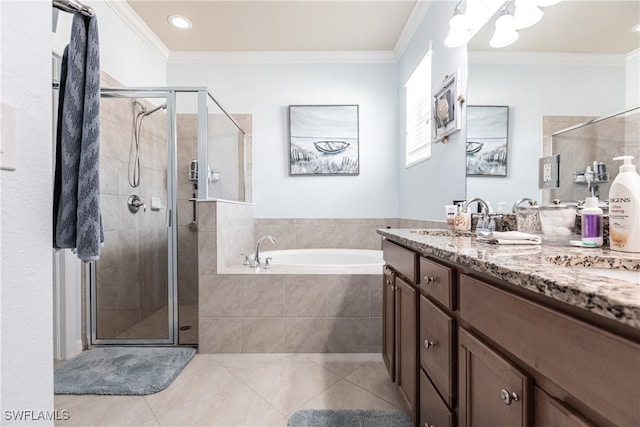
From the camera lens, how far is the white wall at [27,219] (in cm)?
57

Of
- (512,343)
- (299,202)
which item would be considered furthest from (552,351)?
(299,202)

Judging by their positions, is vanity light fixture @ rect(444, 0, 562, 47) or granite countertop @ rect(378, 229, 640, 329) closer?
granite countertop @ rect(378, 229, 640, 329)

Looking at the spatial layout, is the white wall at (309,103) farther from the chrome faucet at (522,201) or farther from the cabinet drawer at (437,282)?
the cabinet drawer at (437,282)

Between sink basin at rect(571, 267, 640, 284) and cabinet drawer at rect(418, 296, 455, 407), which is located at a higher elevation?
sink basin at rect(571, 267, 640, 284)

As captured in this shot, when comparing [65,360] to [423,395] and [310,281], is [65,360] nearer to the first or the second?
[310,281]

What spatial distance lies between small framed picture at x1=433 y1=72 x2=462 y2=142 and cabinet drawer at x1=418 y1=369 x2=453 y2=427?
143 cm

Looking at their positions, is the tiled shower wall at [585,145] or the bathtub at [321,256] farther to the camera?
the bathtub at [321,256]

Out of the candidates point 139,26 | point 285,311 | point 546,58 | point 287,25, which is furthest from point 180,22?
point 546,58

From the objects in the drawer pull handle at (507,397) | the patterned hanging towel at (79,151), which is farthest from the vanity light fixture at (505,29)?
the patterned hanging towel at (79,151)

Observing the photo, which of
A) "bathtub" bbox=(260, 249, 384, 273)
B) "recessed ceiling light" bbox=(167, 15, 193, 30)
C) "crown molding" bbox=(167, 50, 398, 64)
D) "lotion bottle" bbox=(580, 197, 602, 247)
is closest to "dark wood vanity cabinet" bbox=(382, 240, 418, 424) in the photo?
"lotion bottle" bbox=(580, 197, 602, 247)

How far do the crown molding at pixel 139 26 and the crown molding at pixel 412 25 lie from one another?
7.61 ft

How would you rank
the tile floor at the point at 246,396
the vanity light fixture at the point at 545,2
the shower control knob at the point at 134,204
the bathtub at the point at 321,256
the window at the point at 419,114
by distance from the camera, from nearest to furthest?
the vanity light fixture at the point at 545,2
the tile floor at the point at 246,396
the shower control knob at the point at 134,204
the window at the point at 419,114
the bathtub at the point at 321,256

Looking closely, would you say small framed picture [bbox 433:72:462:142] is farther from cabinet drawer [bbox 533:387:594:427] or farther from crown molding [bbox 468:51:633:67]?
cabinet drawer [bbox 533:387:594:427]

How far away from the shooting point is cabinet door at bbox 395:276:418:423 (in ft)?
3.93
